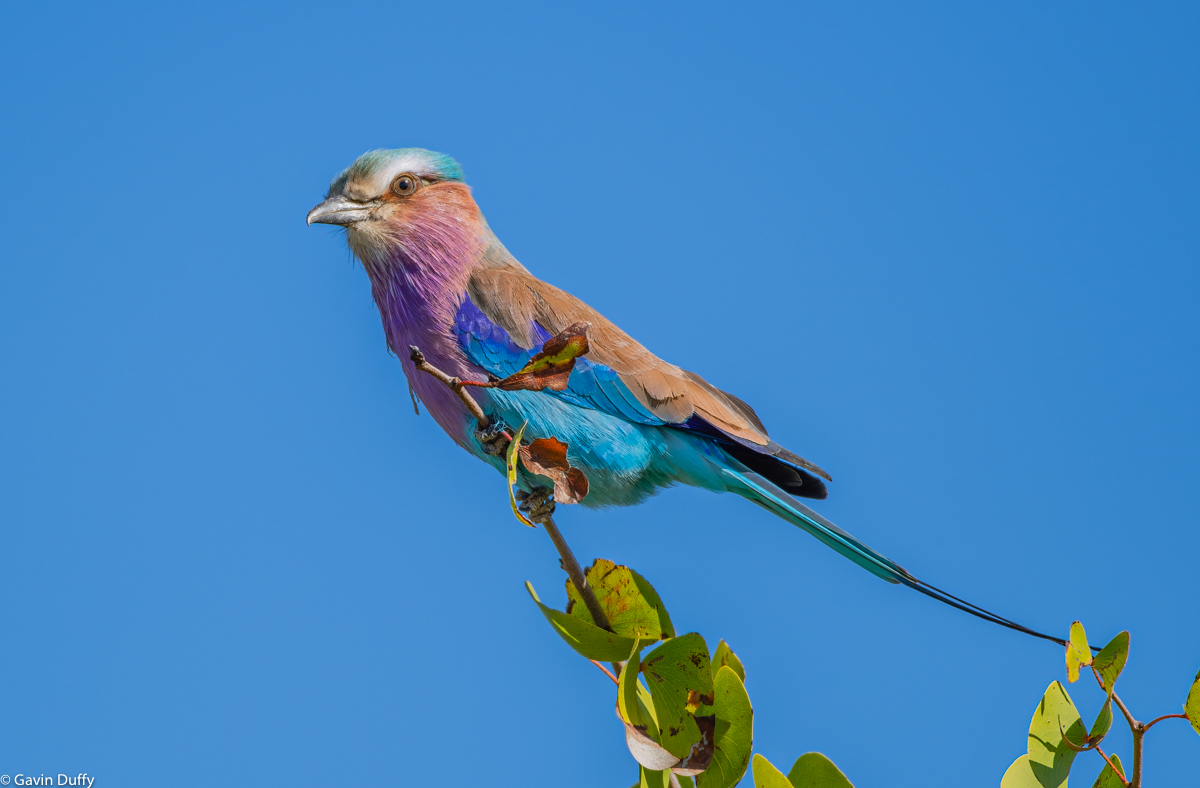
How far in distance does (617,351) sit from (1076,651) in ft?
7.43

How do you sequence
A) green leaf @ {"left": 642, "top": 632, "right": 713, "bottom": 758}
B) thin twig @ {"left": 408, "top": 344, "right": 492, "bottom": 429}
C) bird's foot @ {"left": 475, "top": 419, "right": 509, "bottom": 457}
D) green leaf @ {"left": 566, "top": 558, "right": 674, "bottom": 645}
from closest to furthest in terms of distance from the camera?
thin twig @ {"left": 408, "top": 344, "right": 492, "bottom": 429}
green leaf @ {"left": 642, "top": 632, "right": 713, "bottom": 758}
green leaf @ {"left": 566, "top": 558, "right": 674, "bottom": 645}
bird's foot @ {"left": 475, "top": 419, "right": 509, "bottom": 457}

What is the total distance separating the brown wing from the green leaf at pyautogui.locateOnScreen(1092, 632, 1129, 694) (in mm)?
1764

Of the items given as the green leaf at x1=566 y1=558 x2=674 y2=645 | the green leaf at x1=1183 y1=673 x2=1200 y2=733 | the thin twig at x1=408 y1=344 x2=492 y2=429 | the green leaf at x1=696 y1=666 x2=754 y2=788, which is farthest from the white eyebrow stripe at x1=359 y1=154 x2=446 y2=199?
the green leaf at x1=1183 y1=673 x2=1200 y2=733

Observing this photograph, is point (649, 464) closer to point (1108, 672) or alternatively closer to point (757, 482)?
point (757, 482)

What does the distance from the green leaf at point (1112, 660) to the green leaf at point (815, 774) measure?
A: 1.92 ft

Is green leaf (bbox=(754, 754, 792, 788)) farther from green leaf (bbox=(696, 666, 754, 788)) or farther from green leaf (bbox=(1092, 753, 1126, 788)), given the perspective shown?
green leaf (bbox=(1092, 753, 1126, 788))

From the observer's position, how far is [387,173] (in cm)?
447

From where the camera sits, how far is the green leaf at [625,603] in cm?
310

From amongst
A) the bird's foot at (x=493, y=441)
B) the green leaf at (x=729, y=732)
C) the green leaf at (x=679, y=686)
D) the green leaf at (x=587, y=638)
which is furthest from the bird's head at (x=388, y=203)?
the green leaf at (x=729, y=732)

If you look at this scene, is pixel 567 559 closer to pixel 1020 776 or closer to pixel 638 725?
pixel 638 725

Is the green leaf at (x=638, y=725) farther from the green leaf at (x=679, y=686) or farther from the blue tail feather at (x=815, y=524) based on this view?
the blue tail feather at (x=815, y=524)

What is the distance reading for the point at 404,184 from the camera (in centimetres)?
452

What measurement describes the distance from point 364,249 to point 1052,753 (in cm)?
308

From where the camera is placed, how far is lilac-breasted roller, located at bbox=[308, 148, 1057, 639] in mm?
3949
